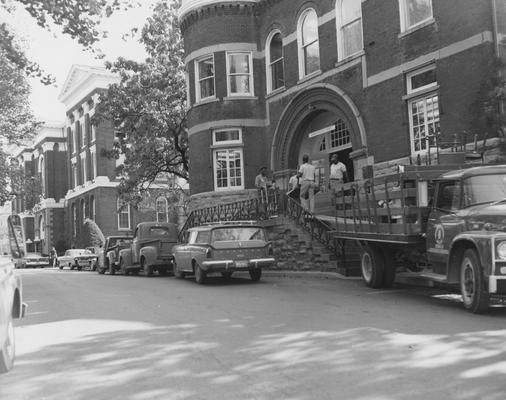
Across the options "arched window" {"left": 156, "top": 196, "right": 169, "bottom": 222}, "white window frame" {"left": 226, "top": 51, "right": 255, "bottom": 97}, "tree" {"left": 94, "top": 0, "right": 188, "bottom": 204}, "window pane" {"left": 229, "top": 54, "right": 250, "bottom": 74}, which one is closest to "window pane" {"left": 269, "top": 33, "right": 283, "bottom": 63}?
"white window frame" {"left": 226, "top": 51, "right": 255, "bottom": 97}

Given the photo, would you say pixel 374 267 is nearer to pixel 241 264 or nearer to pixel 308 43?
pixel 241 264

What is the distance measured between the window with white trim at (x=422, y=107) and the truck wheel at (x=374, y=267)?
216 inches

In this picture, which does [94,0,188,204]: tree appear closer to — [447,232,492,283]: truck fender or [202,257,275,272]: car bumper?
[202,257,275,272]: car bumper

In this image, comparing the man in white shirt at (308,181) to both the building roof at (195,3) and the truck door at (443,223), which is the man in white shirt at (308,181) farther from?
the building roof at (195,3)

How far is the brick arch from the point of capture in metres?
20.0

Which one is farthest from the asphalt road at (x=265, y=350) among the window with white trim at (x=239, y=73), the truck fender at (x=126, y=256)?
the window with white trim at (x=239, y=73)

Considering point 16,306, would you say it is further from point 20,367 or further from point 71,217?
point 71,217

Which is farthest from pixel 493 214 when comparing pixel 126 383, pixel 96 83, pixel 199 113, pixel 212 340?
pixel 96 83

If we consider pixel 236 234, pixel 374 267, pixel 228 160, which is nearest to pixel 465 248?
pixel 374 267

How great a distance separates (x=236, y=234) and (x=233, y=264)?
2.93 ft

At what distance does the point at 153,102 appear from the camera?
2969 cm

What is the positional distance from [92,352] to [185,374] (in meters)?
1.71

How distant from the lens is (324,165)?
2300 centimetres

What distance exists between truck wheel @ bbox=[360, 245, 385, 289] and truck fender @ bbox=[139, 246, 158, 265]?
30.6 ft
